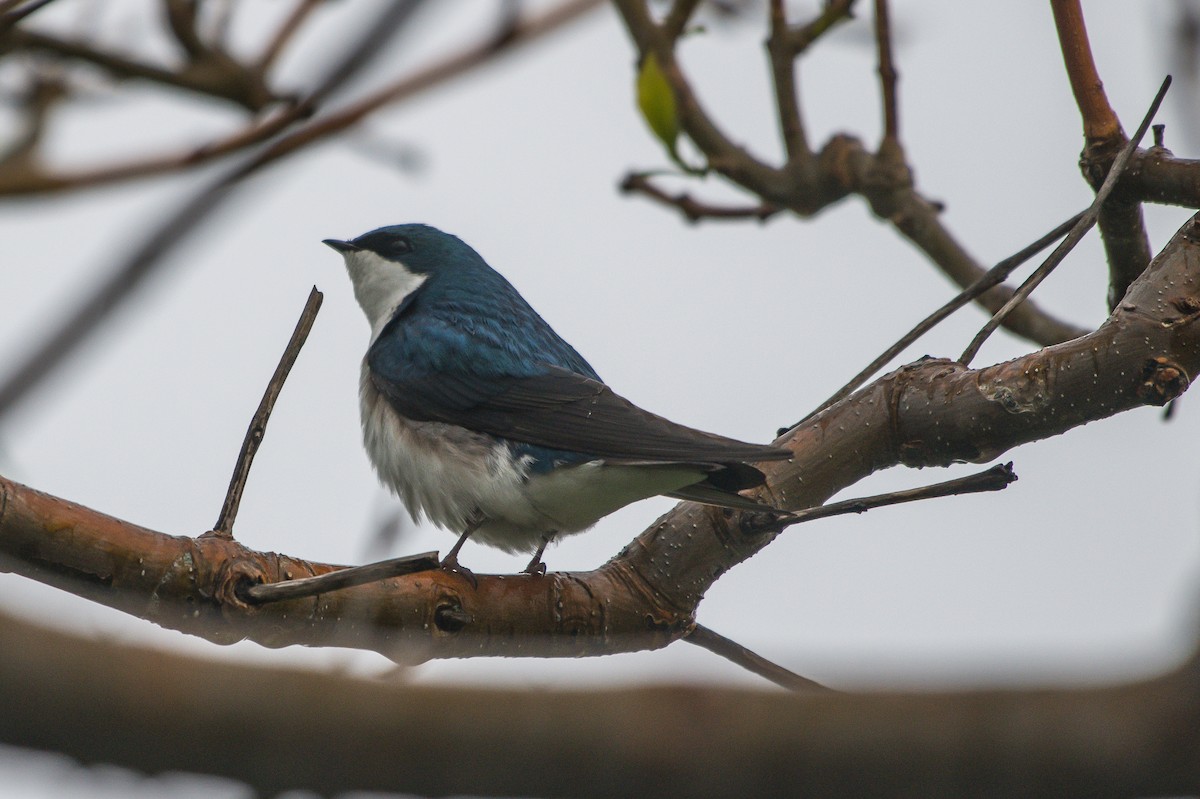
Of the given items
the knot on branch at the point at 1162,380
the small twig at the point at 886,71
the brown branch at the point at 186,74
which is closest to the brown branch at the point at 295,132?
the brown branch at the point at 186,74

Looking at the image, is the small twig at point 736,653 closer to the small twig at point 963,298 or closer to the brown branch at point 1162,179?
the small twig at point 963,298

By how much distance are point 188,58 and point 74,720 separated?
9.50 feet

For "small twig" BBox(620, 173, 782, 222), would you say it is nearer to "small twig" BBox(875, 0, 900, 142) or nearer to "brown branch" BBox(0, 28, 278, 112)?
"small twig" BBox(875, 0, 900, 142)

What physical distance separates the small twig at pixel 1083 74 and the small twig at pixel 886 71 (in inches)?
38.1

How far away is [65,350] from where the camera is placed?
215 cm

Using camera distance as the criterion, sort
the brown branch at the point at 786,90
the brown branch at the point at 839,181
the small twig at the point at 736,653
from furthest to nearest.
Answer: the brown branch at the point at 786,90
the brown branch at the point at 839,181
the small twig at the point at 736,653

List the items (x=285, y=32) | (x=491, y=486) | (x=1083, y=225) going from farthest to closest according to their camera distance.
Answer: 1. (x=491, y=486)
2. (x=285, y=32)
3. (x=1083, y=225)

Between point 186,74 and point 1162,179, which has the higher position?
point 186,74

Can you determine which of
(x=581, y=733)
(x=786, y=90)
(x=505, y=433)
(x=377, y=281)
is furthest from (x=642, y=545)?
(x=377, y=281)

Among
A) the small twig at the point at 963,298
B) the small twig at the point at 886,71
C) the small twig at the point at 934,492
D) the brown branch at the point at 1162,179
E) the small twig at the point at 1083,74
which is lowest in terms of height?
the small twig at the point at 934,492

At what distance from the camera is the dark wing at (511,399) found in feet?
12.9

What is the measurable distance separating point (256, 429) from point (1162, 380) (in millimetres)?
1719

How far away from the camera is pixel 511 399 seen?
4531 millimetres

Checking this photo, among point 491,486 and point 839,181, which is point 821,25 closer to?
point 839,181
